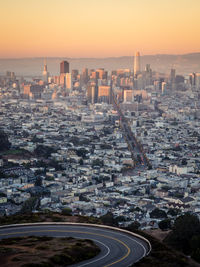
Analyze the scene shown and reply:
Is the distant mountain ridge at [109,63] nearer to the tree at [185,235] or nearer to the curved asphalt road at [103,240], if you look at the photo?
the tree at [185,235]

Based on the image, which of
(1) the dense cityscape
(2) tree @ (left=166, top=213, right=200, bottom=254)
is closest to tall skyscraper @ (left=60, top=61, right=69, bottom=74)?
(1) the dense cityscape

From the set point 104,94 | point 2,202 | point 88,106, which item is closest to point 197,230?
point 2,202

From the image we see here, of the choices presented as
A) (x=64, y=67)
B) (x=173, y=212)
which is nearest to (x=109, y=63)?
(x=64, y=67)

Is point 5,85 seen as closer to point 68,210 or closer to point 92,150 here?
point 92,150

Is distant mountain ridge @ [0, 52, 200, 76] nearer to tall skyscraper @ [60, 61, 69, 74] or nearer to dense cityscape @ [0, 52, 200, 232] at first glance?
tall skyscraper @ [60, 61, 69, 74]

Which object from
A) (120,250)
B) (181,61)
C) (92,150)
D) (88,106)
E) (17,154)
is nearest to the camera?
(120,250)

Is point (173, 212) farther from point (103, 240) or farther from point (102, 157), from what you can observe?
point (102, 157)

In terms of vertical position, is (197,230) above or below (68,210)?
above
